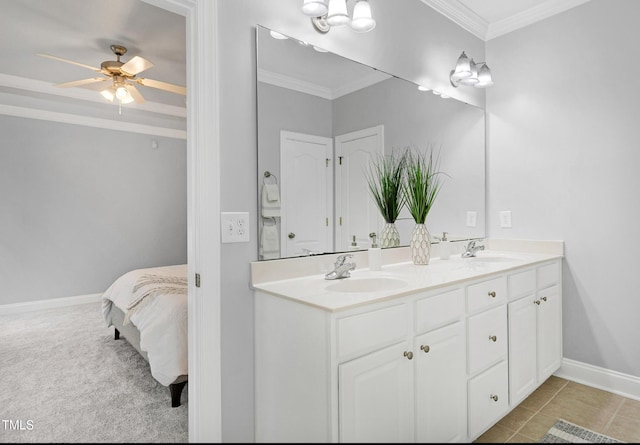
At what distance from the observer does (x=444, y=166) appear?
8.45ft

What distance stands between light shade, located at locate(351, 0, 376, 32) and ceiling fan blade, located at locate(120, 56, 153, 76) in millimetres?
1811

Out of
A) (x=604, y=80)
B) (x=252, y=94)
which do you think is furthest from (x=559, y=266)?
(x=252, y=94)

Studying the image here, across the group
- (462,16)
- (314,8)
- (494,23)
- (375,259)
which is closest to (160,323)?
(375,259)

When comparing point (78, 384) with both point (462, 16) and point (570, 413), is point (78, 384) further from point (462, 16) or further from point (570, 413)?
point (462, 16)

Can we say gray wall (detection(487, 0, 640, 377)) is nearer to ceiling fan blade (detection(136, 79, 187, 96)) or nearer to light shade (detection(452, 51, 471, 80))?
light shade (detection(452, 51, 471, 80))

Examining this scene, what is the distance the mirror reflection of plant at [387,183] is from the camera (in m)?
2.10

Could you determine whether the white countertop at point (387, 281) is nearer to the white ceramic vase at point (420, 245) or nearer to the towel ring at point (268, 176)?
the white ceramic vase at point (420, 245)

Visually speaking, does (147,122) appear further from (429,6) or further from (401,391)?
(401,391)

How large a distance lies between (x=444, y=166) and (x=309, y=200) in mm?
1235

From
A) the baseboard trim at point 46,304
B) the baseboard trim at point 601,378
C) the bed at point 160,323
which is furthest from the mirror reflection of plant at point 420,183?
the baseboard trim at point 46,304

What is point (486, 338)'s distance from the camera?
1.78 m

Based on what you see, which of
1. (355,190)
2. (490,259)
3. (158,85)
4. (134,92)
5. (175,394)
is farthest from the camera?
(134,92)

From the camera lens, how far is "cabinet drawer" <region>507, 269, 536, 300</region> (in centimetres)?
197

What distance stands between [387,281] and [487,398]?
0.73 meters
